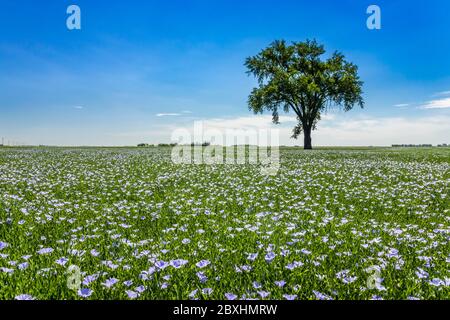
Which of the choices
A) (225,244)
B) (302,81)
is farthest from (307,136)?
(225,244)

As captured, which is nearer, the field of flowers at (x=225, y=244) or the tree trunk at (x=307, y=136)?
the field of flowers at (x=225, y=244)

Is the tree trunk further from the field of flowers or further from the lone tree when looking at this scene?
the field of flowers

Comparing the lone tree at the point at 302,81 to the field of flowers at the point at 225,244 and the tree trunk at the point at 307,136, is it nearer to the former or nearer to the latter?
the tree trunk at the point at 307,136

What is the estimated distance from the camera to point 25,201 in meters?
9.02

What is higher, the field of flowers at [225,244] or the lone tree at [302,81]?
the lone tree at [302,81]

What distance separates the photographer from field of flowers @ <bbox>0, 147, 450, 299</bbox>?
12.9ft

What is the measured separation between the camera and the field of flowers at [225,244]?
3.93 meters

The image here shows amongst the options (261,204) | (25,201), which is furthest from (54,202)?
(261,204)

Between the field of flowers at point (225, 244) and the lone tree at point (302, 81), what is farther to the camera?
the lone tree at point (302, 81)

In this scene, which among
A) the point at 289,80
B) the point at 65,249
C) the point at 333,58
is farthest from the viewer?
the point at 333,58

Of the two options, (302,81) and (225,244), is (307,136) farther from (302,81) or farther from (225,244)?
(225,244)

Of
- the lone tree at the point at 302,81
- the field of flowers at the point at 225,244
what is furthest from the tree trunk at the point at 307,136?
the field of flowers at the point at 225,244

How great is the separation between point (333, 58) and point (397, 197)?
44944 millimetres
